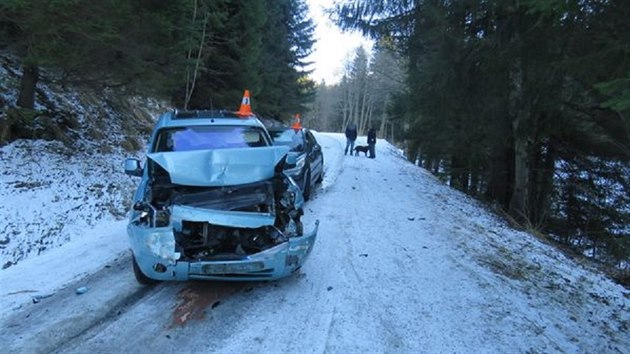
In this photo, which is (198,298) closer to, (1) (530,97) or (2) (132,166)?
(2) (132,166)

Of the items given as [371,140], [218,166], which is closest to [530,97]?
[218,166]

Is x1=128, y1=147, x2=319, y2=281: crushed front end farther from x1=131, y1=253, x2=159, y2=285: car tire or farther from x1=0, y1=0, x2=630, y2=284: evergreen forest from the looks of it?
x1=0, y1=0, x2=630, y2=284: evergreen forest

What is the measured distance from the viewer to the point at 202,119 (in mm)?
7453

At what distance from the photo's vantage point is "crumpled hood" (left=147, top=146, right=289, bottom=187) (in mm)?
5992

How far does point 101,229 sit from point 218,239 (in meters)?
4.01

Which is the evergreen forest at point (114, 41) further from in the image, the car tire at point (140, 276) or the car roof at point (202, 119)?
the car tire at point (140, 276)

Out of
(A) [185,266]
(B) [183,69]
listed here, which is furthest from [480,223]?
(B) [183,69]

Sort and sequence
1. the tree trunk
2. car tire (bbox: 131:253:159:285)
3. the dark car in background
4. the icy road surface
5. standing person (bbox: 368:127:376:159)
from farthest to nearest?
standing person (bbox: 368:127:376:159)
the tree trunk
the dark car in background
car tire (bbox: 131:253:159:285)
the icy road surface

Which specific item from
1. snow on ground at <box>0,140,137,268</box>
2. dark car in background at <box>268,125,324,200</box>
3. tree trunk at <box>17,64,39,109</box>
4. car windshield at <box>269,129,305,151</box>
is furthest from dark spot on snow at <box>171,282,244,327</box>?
tree trunk at <box>17,64,39,109</box>

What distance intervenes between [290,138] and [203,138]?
5.21m

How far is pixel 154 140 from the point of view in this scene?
7.13 m

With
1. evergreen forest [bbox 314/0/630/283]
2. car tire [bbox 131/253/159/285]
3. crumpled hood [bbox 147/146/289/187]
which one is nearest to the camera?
car tire [bbox 131/253/159/285]

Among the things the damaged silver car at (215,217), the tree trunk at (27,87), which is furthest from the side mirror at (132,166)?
the tree trunk at (27,87)

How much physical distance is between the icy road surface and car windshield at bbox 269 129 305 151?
349 centimetres
